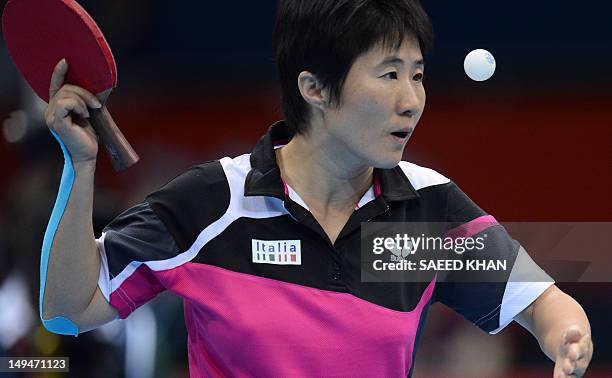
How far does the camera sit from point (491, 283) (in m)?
2.25

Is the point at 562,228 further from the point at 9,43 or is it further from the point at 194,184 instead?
the point at 9,43

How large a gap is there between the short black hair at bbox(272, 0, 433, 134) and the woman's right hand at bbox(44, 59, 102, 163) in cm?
46

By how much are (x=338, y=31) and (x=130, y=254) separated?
65 cm

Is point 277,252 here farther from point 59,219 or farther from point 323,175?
point 59,219

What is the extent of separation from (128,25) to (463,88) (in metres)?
1.66

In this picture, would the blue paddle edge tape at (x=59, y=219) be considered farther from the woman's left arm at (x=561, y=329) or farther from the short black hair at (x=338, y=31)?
the woman's left arm at (x=561, y=329)

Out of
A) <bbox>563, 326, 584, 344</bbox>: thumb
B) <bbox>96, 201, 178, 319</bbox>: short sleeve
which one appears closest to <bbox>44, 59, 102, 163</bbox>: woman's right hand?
<bbox>96, 201, 178, 319</bbox>: short sleeve

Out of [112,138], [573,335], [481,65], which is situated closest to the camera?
[573,335]

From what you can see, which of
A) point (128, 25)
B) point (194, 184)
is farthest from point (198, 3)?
point (194, 184)

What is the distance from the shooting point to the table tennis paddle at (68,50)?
6.39 feet

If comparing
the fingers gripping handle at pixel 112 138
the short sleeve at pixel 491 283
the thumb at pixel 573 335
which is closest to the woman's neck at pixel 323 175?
the short sleeve at pixel 491 283

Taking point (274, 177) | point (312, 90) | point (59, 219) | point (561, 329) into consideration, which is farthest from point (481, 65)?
point (59, 219)

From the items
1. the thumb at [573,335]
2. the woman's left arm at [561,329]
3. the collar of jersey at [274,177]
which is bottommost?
the woman's left arm at [561,329]

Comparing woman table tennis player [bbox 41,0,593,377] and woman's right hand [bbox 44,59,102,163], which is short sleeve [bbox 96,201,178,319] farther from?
woman's right hand [bbox 44,59,102,163]
